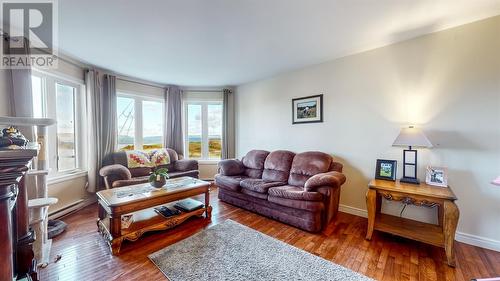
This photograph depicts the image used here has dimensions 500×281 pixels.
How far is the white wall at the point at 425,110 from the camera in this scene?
2.11 metres

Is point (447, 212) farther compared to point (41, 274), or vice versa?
point (447, 212)

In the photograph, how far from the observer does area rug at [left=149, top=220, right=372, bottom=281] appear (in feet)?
5.60

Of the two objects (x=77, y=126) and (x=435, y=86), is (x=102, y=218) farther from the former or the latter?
(x=435, y=86)

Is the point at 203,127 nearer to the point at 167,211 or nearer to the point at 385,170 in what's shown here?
the point at 167,211

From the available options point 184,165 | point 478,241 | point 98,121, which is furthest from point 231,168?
point 478,241

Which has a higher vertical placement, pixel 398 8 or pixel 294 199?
pixel 398 8

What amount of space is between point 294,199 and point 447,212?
4.84 ft

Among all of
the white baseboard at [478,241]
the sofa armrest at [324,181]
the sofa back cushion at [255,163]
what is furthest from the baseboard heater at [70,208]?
the white baseboard at [478,241]

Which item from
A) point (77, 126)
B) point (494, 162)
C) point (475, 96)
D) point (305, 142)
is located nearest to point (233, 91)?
point (305, 142)

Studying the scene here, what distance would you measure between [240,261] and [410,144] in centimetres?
225

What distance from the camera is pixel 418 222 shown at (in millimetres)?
2363

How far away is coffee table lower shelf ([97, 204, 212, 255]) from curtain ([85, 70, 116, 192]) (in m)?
1.46

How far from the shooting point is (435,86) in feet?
7.79

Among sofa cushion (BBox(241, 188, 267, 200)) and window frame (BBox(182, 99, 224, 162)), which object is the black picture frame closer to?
sofa cushion (BBox(241, 188, 267, 200))
